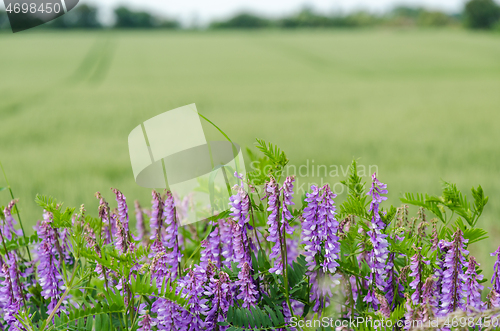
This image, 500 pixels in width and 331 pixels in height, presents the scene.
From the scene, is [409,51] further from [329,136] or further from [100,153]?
[100,153]

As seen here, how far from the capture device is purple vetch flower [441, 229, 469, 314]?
82 centimetres

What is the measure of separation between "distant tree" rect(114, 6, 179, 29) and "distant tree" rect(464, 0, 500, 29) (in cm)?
3842

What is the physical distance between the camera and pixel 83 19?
55156mm

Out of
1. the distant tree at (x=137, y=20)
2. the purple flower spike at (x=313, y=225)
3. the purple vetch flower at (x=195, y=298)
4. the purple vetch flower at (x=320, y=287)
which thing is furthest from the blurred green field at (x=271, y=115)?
the distant tree at (x=137, y=20)

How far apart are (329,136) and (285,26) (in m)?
55.0

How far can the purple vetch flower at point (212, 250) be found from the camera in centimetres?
104

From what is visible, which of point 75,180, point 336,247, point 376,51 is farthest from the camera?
point 376,51

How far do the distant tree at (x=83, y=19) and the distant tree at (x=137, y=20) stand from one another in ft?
12.5

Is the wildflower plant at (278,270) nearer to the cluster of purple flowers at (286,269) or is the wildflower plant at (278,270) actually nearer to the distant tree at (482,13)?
the cluster of purple flowers at (286,269)

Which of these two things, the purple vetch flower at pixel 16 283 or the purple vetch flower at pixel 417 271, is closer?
the purple vetch flower at pixel 417 271

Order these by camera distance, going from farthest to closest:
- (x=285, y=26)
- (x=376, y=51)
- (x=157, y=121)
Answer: (x=285, y=26) < (x=376, y=51) < (x=157, y=121)

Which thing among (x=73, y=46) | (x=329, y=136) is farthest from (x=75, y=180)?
(x=73, y=46)

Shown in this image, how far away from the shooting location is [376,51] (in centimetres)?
2444

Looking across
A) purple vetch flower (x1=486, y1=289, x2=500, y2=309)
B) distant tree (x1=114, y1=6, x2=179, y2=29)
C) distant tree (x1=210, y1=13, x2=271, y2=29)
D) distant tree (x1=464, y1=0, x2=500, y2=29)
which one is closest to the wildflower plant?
purple vetch flower (x1=486, y1=289, x2=500, y2=309)
